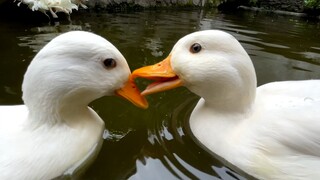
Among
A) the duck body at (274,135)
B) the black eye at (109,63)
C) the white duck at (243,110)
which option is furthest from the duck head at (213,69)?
the black eye at (109,63)

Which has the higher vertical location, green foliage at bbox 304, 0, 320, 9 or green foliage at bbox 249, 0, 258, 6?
green foliage at bbox 304, 0, 320, 9

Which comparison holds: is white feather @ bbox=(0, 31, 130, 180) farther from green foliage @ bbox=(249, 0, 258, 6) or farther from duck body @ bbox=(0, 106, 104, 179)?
green foliage @ bbox=(249, 0, 258, 6)

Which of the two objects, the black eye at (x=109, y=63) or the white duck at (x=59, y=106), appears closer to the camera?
the white duck at (x=59, y=106)

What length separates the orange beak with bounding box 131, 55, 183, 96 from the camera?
7.00 feet

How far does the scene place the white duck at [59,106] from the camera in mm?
1731

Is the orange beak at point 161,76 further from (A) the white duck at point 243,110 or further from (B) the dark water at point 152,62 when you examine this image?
(B) the dark water at point 152,62

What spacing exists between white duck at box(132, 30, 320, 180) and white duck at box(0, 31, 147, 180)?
32 cm

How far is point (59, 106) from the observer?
1.84 m

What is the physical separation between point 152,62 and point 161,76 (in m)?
1.38

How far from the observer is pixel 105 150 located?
2123 millimetres

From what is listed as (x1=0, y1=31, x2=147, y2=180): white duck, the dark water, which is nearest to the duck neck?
(x1=0, y1=31, x2=147, y2=180): white duck

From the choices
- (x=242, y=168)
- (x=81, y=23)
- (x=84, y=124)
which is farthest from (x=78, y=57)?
(x=81, y=23)

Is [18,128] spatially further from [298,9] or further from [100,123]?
[298,9]

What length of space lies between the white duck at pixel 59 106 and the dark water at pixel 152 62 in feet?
0.63
